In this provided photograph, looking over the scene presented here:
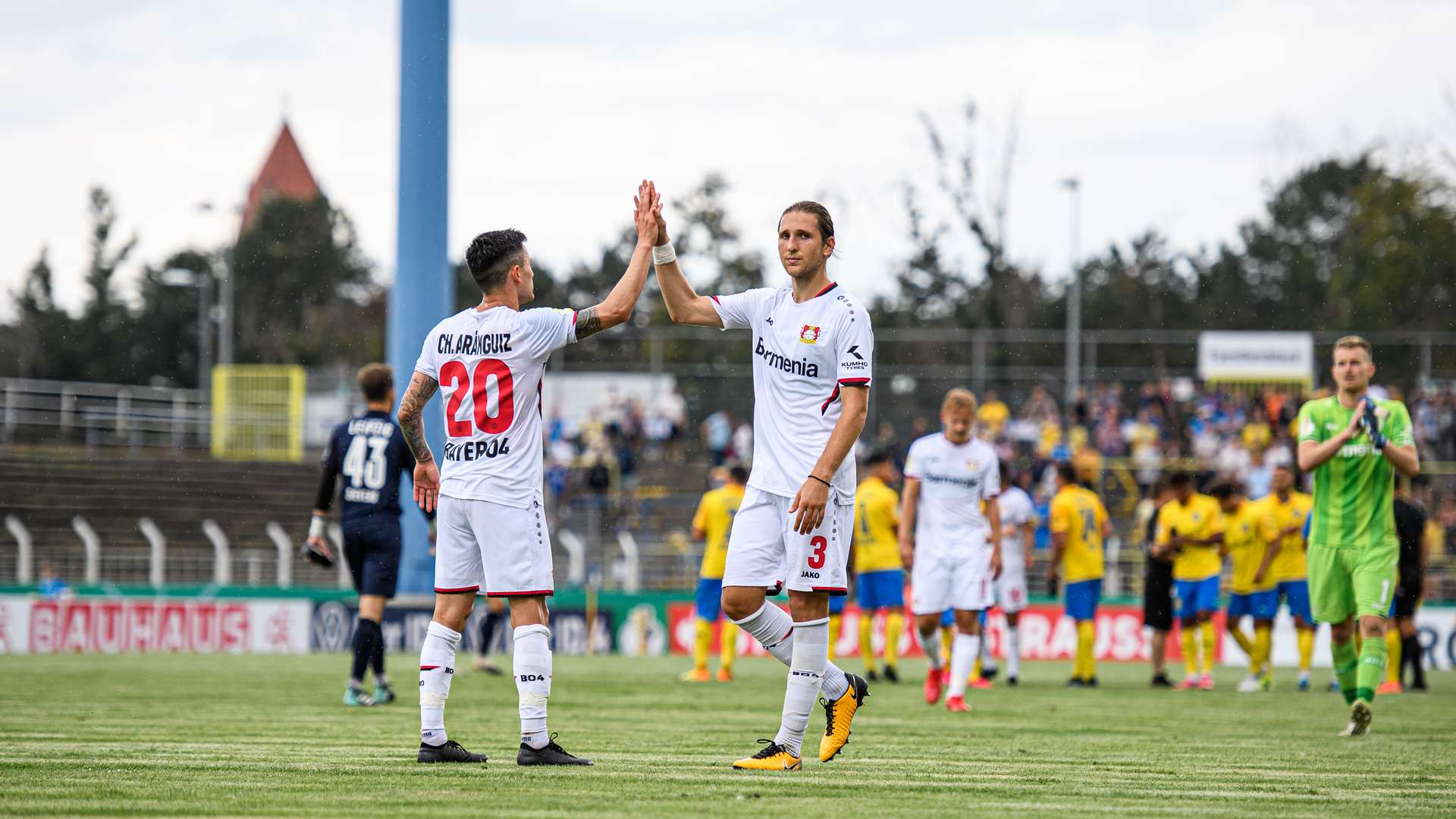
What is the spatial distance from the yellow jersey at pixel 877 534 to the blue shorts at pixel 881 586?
0.06 m

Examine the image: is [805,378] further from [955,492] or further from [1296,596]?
[1296,596]

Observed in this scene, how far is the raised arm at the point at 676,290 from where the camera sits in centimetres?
721

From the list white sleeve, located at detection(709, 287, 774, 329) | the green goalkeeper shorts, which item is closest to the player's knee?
white sleeve, located at detection(709, 287, 774, 329)

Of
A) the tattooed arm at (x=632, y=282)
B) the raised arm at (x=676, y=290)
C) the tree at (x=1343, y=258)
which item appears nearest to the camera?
A: the tattooed arm at (x=632, y=282)

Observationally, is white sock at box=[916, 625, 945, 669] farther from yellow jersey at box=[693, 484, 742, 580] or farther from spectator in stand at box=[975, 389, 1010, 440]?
spectator in stand at box=[975, 389, 1010, 440]

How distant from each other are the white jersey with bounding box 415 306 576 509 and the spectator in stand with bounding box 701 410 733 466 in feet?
84.4

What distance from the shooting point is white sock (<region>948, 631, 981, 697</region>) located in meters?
11.9

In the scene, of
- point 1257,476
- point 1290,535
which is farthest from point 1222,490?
point 1257,476

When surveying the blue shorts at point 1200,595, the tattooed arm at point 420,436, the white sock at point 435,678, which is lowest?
the blue shorts at point 1200,595

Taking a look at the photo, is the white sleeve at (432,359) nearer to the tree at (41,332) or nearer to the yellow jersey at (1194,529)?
the yellow jersey at (1194,529)

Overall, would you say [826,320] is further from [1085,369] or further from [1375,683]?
[1085,369]

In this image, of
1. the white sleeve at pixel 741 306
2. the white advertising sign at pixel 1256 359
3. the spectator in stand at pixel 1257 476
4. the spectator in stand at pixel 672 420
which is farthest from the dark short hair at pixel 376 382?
the white advertising sign at pixel 1256 359

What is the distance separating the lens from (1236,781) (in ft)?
22.4

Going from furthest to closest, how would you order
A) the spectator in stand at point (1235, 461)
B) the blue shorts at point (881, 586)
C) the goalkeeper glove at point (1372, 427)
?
1. the spectator in stand at point (1235, 461)
2. the blue shorts at point (881, 586)
3. the goalkeeper glove at point (1372, 427)
